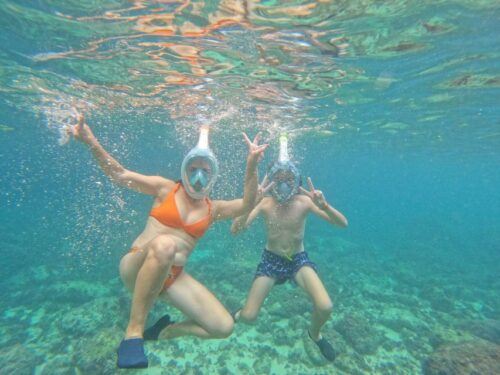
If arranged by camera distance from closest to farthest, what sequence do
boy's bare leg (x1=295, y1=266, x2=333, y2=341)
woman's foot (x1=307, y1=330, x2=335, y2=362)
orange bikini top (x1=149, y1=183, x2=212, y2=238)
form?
orange bikini top (x1=149, y1=183, x2=212, y2=238) < boy's bare leg (x1=295, y1=266, x2=333, y2=341) < woman's foot (x1=307, y1=330, x2=335, y2=362)

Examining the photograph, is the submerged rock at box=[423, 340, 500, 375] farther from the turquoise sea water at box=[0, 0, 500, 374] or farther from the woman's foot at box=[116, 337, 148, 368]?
the woman's foot at box=[116, 337, 148, 368]

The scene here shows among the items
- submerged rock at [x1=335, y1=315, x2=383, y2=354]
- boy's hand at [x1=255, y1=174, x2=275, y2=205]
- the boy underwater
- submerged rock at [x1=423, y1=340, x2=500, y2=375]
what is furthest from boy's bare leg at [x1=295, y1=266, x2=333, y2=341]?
submerged rock at [x1=423, y1=340, x2=500, y2=375]

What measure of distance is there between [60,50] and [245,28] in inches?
290

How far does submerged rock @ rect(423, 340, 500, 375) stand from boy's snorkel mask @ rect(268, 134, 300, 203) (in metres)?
6.27

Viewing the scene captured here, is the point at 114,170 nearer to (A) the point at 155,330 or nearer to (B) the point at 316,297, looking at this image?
(A) the point at 155,330

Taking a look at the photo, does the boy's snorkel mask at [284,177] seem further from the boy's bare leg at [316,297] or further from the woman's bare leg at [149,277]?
the woman's bare leg at [149,277]

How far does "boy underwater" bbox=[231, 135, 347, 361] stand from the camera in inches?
266

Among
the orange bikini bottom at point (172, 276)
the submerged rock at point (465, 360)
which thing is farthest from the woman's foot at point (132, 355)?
the submerged rock at point (465, 360)

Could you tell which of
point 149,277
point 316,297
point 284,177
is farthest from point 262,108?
point 149,277

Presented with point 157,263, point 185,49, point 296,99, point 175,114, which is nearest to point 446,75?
point 296,99

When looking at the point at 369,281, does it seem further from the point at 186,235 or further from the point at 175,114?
the point at 175,114

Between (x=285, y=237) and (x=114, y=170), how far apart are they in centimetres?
422

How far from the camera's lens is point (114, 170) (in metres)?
5.12

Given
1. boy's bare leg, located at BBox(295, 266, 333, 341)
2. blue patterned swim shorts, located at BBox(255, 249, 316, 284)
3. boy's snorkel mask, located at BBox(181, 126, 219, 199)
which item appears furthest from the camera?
blue patterned swim shorts, located at BBox(255, 249, 316, 284)
